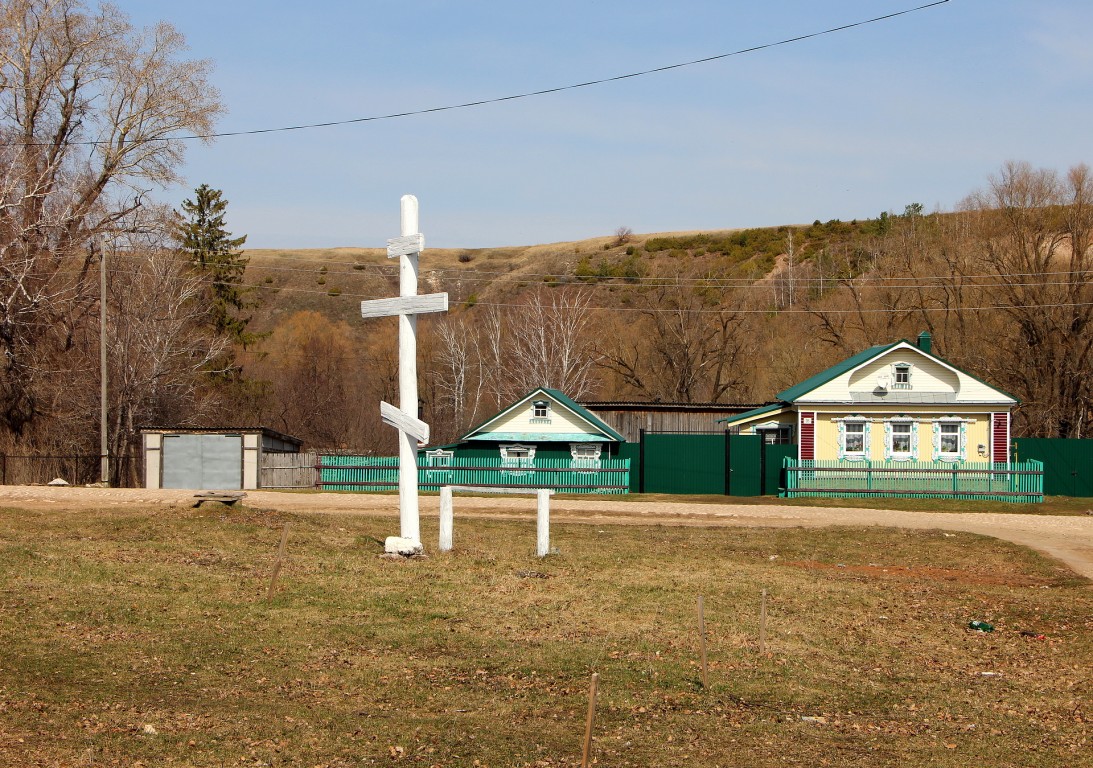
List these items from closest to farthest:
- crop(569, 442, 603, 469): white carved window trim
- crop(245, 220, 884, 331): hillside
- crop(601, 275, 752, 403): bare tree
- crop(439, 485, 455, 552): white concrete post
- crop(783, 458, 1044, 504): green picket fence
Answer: crop(439, 485, 455, 552): white concrete post, crop(783, 458, 1044, 504): green picket fence, crop(569, 442, 603, 469): white carved window trim, crop(601, 275, 752, 403): bare tree, crop(245, 220, 884, 331): hillside

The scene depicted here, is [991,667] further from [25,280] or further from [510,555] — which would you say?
[25,280]

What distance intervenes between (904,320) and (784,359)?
7.32m

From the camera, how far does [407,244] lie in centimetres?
1734

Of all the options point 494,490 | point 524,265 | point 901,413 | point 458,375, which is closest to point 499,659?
point 494,490

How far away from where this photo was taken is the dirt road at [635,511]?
94.7 feet

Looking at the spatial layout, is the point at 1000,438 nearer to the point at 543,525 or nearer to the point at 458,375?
the point at 543,525

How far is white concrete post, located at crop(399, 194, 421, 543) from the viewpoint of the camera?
17172mm

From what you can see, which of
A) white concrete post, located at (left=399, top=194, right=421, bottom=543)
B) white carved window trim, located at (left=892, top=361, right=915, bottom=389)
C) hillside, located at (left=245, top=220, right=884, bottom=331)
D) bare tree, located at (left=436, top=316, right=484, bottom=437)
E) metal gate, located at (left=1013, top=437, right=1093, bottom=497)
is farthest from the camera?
hillside, located at (left=245, top=220, right=884, bottom=331)

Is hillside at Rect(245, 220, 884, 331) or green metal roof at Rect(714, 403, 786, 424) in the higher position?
hillside at Rect(245, 220, 884, 331)

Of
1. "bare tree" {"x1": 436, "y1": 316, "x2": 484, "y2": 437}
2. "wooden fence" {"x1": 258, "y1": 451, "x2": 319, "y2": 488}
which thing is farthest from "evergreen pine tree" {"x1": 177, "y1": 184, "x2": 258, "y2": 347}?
"wooden fence" {"x1": 258, "y1": 451, "x2": 319, "y2": 488}

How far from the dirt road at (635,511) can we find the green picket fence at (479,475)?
4.69 metres

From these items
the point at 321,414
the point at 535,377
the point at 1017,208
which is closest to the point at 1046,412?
the point at 1017,208

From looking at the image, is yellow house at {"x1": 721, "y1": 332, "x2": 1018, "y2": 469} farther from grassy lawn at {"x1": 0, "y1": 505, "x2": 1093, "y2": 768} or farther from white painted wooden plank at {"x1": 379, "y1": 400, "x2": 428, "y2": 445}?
white painted wooden plank at {"x1": 379, "y1": 400, "x2": 428, "y2": 445}

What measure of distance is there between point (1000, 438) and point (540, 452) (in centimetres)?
1690
